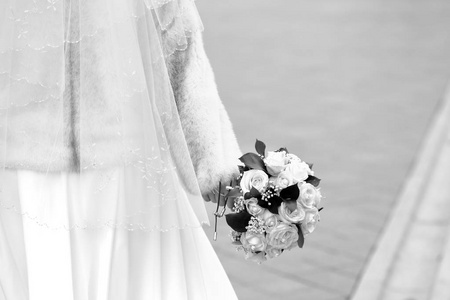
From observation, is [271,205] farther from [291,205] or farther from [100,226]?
[100,226]

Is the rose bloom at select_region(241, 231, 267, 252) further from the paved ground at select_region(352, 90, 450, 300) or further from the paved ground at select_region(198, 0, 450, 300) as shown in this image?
the paved ground at select_region(198, 0, 450, 300)

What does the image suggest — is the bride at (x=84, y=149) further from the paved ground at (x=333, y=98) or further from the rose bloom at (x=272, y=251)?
the paved ground at (x=333, y=98)

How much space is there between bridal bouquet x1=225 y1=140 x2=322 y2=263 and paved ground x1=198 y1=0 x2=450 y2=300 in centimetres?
184

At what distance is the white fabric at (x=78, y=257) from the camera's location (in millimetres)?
2078

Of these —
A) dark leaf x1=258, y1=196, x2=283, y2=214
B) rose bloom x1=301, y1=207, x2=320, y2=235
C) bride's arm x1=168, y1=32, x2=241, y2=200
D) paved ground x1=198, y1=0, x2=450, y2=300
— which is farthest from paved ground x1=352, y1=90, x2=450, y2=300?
bride's arm x1=168, y1=32, x2=241, y2=200

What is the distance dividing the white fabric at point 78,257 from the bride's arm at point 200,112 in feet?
0.55

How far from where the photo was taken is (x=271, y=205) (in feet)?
7.88

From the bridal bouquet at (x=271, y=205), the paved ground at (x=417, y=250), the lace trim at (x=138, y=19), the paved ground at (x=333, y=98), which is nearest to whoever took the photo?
the lace trim at (x=138, y=19)

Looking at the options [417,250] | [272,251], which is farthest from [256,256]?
[417,250]

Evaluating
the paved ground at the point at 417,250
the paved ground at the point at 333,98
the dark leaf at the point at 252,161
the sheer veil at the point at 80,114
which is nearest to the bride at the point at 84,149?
the sheer veil at the point at 80,114

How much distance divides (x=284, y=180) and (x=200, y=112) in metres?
0.30

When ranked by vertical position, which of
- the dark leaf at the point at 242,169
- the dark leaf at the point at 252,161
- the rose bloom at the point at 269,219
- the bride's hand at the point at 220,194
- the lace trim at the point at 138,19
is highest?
the lace trim at the point at 138,19

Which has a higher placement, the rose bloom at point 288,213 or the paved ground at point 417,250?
the rose bloom at point 288,213

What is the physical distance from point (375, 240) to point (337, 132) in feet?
7.33
